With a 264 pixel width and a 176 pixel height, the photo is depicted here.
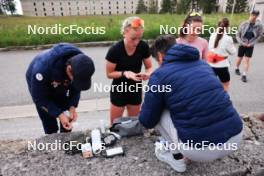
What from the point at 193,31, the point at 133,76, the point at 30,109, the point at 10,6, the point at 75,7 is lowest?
the point at 75,7

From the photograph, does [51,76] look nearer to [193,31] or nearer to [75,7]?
[193,31]

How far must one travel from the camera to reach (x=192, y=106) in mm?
1802

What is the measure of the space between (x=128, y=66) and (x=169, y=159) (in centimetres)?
118

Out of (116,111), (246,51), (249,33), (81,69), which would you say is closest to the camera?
(81,69)

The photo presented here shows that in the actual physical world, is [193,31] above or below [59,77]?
above

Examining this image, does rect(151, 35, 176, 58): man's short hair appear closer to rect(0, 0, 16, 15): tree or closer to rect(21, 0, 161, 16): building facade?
rect(0, 0, 16, 15): tree

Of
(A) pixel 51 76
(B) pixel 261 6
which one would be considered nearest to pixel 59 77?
(A) pixel 51 76

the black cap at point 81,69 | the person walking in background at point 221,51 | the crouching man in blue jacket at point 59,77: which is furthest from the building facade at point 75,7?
the black cap at point 81,69

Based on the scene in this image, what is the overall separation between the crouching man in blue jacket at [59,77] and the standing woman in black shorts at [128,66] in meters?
0.55

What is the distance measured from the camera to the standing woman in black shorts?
2.64 meters

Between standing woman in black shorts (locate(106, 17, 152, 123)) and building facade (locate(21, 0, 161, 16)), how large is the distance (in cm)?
11347

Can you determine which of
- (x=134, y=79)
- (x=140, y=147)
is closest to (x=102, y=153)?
(x=140, y=147)

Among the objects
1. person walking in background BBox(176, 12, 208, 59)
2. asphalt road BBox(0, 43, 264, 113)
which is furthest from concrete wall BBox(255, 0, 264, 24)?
person walking in background BBox(176, 12, 208, 59)

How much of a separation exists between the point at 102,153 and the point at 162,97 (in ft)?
3.07
